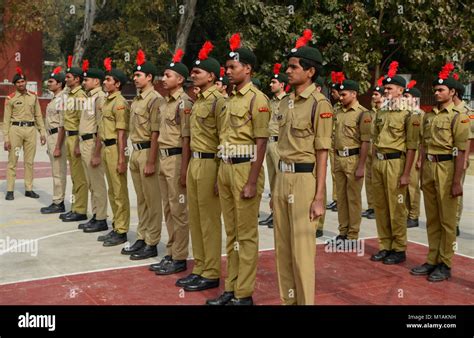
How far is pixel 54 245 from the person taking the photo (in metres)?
7.37

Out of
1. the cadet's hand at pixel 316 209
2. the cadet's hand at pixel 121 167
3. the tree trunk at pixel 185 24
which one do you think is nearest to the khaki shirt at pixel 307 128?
the cadet's hand at pixel 316 209

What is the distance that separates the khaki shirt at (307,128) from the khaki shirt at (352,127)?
3.00 meters

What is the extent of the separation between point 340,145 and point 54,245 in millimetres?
4030

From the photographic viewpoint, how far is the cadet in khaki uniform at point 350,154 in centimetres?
741

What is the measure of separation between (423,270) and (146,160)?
3.41 metres

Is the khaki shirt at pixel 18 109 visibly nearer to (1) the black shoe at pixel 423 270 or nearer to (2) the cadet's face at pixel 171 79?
(2) the cadet's face at pixel 171 79

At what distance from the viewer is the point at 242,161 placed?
5070mm

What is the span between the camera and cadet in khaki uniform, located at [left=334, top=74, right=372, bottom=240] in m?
7.41

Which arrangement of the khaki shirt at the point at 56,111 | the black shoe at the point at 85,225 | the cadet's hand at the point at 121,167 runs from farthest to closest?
the khaki shirt at the point at 56,111
the black shoe at the point at 85,225
the cadet's hand at the point at 121,167

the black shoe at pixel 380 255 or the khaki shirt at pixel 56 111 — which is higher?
the khaki shirt at pixel 56 111

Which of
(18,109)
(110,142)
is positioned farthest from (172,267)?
Result: (18,109)

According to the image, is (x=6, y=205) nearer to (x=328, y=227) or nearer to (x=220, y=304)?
(x=328, y=227)

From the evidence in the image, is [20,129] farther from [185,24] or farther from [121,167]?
[185,24]

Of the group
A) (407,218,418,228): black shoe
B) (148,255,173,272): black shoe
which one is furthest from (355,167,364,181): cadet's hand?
(148,255,173,272): black shoe
